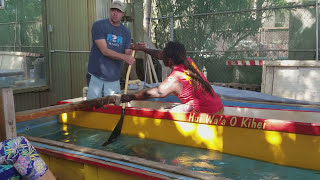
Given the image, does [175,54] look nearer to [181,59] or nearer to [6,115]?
[181,59]

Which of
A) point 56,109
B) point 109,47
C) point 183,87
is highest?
point 109,47

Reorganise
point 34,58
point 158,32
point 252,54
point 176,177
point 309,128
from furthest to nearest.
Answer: point 158,32 → point 252,54 → point 34,58 → point 309,128 → point 176,177

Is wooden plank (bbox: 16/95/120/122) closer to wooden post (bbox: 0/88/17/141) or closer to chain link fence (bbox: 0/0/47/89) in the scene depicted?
wooden post (bbox: 0/88/17/141)

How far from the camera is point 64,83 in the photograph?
7.86 metres

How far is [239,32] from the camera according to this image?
8047 mm

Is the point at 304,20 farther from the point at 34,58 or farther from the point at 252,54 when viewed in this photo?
the point at 34,58

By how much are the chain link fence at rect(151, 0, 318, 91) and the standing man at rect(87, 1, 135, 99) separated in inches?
133

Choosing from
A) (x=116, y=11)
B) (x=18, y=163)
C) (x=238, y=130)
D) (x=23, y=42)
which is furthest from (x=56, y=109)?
(x=23, y=42)

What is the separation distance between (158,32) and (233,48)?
2.34 metres

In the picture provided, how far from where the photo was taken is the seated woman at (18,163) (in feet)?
6.01

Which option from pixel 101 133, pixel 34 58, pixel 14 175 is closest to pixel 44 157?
pixel 101 133

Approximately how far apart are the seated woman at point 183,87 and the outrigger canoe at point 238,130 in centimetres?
23

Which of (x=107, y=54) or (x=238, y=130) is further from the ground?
(x=107, y=54)

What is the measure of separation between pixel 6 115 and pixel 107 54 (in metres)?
1.96
